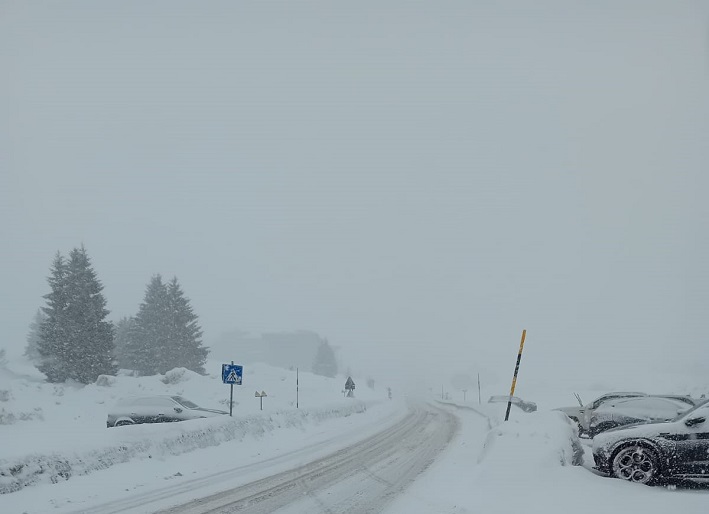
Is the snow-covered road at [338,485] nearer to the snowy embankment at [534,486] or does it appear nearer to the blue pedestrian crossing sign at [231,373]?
the snowy embankment at [534,486]

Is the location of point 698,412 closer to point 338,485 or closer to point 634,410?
point 338,485

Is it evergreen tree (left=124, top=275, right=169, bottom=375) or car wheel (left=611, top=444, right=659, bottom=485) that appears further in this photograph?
evergreen tree (left=124, top=275, right=169, bottom=375)

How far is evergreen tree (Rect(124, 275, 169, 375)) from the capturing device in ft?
160

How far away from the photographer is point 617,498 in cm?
660

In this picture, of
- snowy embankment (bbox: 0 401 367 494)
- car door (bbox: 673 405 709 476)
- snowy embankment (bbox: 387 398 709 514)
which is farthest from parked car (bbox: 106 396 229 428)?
car door (bbox: 673 405 709 476)

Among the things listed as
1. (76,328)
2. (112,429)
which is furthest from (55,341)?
(112,429)

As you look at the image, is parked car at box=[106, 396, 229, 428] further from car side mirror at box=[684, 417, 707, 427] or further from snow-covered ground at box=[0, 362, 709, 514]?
car side mirror at box=[684, 417, 707, 427]

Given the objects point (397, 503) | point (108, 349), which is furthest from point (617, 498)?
point (108, 349)

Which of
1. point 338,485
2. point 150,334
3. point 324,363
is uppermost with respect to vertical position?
point 150,334

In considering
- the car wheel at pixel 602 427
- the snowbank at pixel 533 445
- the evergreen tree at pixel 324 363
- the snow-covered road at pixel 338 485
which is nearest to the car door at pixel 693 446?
the snowbank at pixel 533 445

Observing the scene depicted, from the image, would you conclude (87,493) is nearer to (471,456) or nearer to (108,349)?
(471,456)

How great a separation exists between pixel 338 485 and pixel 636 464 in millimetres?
5440

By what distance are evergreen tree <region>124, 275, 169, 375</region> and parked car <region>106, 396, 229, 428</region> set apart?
1249 inches

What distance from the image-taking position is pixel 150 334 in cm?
4934
